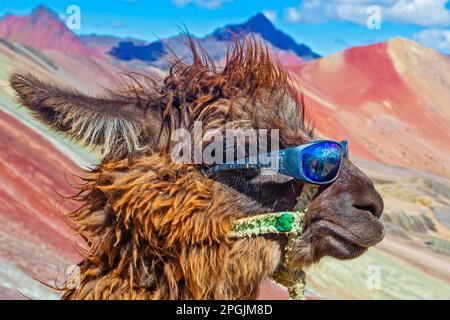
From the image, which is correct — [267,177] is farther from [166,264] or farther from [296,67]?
[296,67]

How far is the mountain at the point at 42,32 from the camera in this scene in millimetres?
15930

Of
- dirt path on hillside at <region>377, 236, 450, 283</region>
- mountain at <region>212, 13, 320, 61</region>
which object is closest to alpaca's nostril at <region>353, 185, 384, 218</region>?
dirt path on hillside at <region>377, 236, 450, 283</region>

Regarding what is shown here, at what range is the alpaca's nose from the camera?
8.17 feet

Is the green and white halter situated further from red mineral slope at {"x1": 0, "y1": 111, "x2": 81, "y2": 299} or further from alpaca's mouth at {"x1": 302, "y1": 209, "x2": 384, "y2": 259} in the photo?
red mineral slope at {"x1": 0, "y1": 111, "x2": 81, "y2": 299}

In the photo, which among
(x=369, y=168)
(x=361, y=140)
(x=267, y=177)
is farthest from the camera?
(x=361, y=140)

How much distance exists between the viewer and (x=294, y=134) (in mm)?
2566

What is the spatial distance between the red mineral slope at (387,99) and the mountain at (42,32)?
5.87 m

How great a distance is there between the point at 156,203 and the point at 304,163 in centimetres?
57

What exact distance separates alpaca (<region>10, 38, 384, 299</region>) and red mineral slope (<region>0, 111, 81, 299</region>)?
2.47m

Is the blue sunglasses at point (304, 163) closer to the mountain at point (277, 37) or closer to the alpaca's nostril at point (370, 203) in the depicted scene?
the alpaca's nostril at point (370, 203)

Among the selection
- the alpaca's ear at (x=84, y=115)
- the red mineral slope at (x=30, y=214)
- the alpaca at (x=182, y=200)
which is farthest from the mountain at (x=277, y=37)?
the alpaca's ear at (x=84, y=115)

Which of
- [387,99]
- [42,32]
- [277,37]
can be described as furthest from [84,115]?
[277,37]

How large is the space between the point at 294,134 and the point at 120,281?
88 centimetres

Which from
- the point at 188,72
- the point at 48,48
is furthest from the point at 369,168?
the point at 188,72
